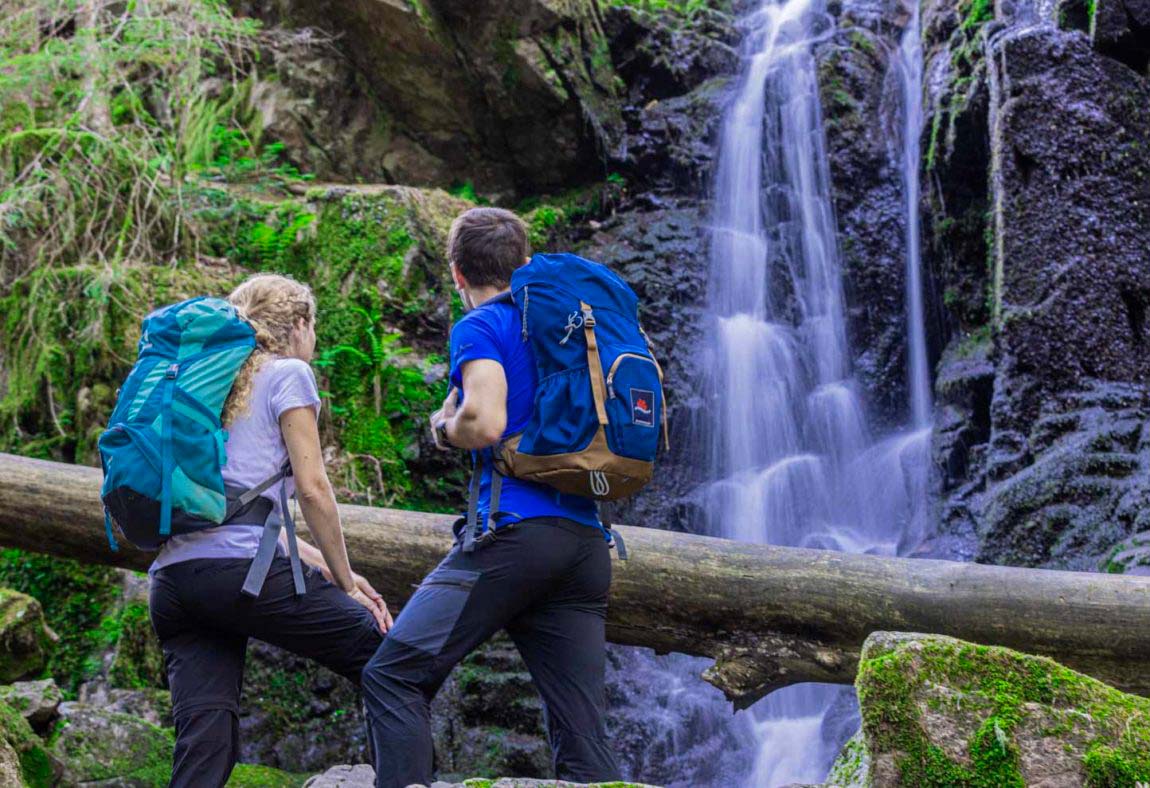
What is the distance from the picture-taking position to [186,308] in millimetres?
3139

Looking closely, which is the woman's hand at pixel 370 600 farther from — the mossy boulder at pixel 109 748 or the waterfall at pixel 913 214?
the waterfall at pixel 913 214

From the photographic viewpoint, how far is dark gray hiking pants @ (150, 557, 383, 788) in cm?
299

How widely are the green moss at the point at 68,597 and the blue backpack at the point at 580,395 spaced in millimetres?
5008

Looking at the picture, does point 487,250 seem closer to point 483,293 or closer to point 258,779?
point 483,293

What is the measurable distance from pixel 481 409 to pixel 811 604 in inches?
76.5

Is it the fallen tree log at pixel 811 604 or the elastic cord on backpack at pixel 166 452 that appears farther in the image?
the fallen tree log at pixel 811 604

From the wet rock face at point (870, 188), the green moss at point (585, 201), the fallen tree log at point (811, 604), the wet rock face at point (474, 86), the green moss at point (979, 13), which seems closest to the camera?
the fallen tree log at point (811, 604)

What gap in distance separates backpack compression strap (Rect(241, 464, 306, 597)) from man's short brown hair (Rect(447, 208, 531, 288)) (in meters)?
0.83

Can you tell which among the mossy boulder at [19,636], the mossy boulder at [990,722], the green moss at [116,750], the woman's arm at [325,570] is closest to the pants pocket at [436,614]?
the woman's arm at [325,570]

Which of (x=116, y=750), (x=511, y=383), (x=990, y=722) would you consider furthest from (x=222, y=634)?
(x=990, y=722)

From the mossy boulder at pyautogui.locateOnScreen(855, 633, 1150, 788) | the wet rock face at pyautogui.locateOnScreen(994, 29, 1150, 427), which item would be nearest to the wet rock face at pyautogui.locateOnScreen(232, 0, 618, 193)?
the wet rock face at pyautogui.locateOnScreen(994, 29, 1150, 427)

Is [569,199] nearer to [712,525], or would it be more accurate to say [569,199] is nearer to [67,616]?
[712,525]

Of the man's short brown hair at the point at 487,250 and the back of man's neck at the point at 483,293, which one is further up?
the man's short brown hair at the point at 487,250

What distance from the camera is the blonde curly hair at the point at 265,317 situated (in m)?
3.12
